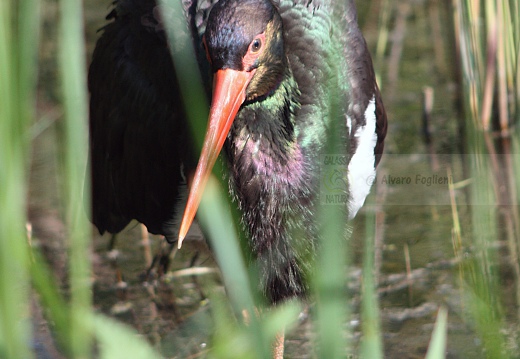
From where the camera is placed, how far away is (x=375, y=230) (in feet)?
15.8

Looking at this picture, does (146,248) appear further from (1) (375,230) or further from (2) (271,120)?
(2) (271,120)

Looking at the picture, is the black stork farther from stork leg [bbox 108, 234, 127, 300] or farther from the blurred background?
stork leg [bbox 108, 234, 127, 300]

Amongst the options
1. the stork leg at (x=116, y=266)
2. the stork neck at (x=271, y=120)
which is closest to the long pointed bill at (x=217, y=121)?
the stork neck at (x=271, y=120)

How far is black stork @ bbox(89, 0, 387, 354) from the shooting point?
3.15 metres

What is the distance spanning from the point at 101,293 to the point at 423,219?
1768mm

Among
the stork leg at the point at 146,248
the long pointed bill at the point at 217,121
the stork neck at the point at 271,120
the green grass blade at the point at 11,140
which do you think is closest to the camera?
the green grass blade at the point at 11,140

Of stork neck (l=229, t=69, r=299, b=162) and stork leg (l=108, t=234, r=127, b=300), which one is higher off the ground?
stork neck (l=229, t=69, r=299, b=162)

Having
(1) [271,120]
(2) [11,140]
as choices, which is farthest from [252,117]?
(2) [11,140]

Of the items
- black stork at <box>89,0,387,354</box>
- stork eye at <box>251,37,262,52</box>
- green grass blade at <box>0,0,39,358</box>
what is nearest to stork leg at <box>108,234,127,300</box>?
black stork at <box>89,0,387,354</box>

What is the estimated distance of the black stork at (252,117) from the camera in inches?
124

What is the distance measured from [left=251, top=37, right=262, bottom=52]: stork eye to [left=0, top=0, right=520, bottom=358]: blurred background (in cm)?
68

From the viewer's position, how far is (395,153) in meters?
5.46

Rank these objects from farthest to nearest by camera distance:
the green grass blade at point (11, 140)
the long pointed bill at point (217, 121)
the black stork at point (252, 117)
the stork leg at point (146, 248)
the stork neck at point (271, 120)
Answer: the stork leg at point (146, 248)
the stork neck at point (271, 120)
the black stork at point (252, 117)
the long pointed bill at point (217, 121)
the green grass blade at point (11, 140)

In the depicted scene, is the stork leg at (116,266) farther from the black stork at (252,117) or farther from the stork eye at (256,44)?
the stork eye at (256,44)
